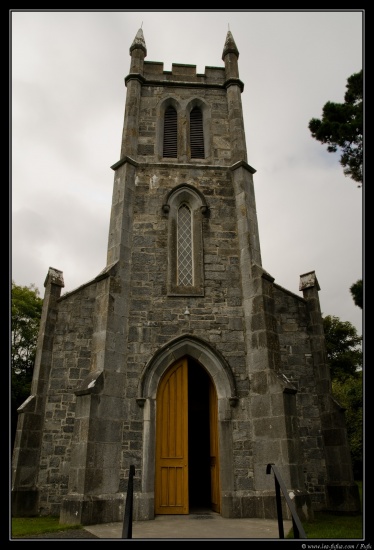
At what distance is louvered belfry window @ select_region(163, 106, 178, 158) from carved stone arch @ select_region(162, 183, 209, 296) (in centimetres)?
177

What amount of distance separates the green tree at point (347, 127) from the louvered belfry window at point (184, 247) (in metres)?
4.41

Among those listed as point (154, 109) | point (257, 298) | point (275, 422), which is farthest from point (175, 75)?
point (275, 422)

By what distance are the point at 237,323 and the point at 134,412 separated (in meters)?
3.35

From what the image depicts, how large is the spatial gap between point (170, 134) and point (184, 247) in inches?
176

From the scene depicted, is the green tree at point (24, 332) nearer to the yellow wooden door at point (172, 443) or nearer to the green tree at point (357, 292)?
the yellow wooden door at point (172, 443)

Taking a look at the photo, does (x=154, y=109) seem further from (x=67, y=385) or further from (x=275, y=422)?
(x=275, y=422)

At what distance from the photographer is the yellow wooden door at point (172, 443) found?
9508 millimetres

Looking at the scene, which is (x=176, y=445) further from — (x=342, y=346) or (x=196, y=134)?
(x=342, y=346)

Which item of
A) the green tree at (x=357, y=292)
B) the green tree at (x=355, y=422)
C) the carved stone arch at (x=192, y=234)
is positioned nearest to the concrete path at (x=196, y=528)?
the green tree at (x=357, y=292)

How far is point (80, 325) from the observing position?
11.7 m

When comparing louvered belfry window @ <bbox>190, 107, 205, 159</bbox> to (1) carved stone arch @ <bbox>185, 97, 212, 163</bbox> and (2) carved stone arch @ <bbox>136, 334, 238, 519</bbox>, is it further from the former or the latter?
(2) carved stone arch @ <bbox>136, 334, 238, 519</bbox>

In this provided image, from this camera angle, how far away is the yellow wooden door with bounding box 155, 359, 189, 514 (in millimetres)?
9508

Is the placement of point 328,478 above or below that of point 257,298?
below

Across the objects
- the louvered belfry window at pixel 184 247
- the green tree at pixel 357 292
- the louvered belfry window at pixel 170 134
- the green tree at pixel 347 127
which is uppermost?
the louvered belfry window at pixel 170 134
